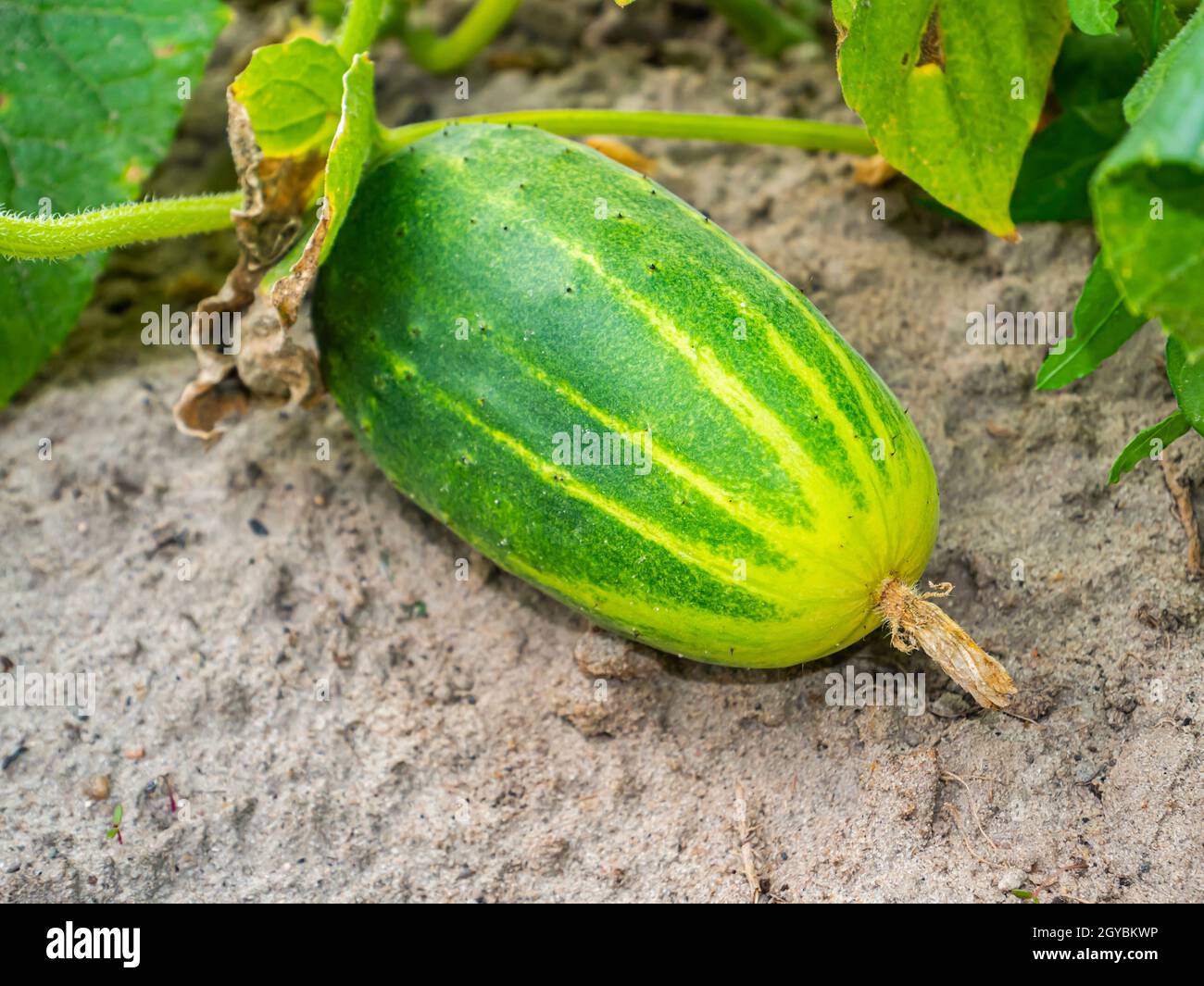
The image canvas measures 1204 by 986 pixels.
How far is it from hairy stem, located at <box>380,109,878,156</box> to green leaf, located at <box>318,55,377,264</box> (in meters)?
0.18

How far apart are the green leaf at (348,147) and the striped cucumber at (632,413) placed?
10 centimetres

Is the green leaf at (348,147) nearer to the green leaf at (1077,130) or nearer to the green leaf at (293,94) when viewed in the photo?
the green leaf at (293,94)

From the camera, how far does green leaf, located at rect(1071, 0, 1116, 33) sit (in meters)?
1.74

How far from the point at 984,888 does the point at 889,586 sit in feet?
1.48

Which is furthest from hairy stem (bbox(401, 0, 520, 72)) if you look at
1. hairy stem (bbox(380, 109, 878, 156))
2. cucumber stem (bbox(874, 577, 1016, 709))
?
cucumber stem (bbox(874, 577, 1016, 709))

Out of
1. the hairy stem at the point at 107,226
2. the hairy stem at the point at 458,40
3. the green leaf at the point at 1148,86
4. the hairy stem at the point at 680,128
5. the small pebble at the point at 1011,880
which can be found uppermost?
the hairy stem at the point at 458,40

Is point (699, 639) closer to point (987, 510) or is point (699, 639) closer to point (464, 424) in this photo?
point (464, 424)

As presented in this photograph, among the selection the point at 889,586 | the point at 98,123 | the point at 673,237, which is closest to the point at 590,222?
the point at 673,237

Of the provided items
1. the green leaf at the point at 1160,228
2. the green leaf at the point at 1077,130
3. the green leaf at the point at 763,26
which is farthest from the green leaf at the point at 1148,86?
the green leaf at the point at 763,26

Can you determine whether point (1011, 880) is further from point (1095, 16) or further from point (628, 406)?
point (1095, 16)

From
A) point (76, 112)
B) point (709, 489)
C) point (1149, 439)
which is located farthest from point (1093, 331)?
point (76, 112)

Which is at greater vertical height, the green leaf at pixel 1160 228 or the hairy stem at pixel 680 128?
the hairy stem at pixel 680 128

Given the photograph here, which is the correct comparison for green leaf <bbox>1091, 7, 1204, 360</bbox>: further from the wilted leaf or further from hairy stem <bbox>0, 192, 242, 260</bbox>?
hairy stem <bbox>0, 192, 242, 260</bbox>

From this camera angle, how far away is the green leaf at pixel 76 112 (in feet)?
7.92
